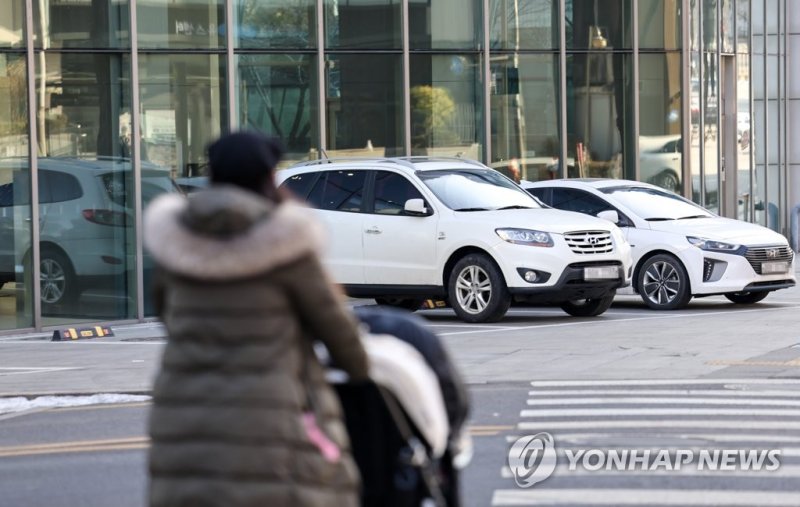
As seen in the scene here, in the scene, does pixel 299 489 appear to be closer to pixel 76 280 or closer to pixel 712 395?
pixel 712 395

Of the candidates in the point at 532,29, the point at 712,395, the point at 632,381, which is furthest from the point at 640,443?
the point at 532,29

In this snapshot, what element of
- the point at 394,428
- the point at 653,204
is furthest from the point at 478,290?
the point at 394,428

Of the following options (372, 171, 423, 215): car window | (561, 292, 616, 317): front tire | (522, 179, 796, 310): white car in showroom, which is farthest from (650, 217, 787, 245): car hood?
(372, 171, 423, 215): car window

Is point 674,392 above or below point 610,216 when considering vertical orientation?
below

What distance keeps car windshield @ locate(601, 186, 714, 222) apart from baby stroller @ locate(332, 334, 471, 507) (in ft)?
49.4

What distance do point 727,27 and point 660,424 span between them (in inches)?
906

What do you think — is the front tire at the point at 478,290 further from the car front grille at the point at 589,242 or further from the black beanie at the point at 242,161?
the black beanie at the point at 242,161

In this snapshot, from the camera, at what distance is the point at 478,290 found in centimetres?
1717

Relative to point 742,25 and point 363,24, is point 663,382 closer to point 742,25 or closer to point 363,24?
point 363,24

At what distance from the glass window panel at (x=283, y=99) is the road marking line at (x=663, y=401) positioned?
11.1 m

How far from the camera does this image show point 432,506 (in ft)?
15.0

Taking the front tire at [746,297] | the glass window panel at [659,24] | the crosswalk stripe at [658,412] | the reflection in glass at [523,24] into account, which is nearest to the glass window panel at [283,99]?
the reflection in glass at [523,24]

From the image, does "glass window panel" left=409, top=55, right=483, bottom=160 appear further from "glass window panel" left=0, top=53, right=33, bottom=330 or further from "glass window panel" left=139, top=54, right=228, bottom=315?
"glass window panel" left=0, top=53, right=33, bottom=330

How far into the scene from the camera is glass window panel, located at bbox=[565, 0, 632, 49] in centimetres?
2425
